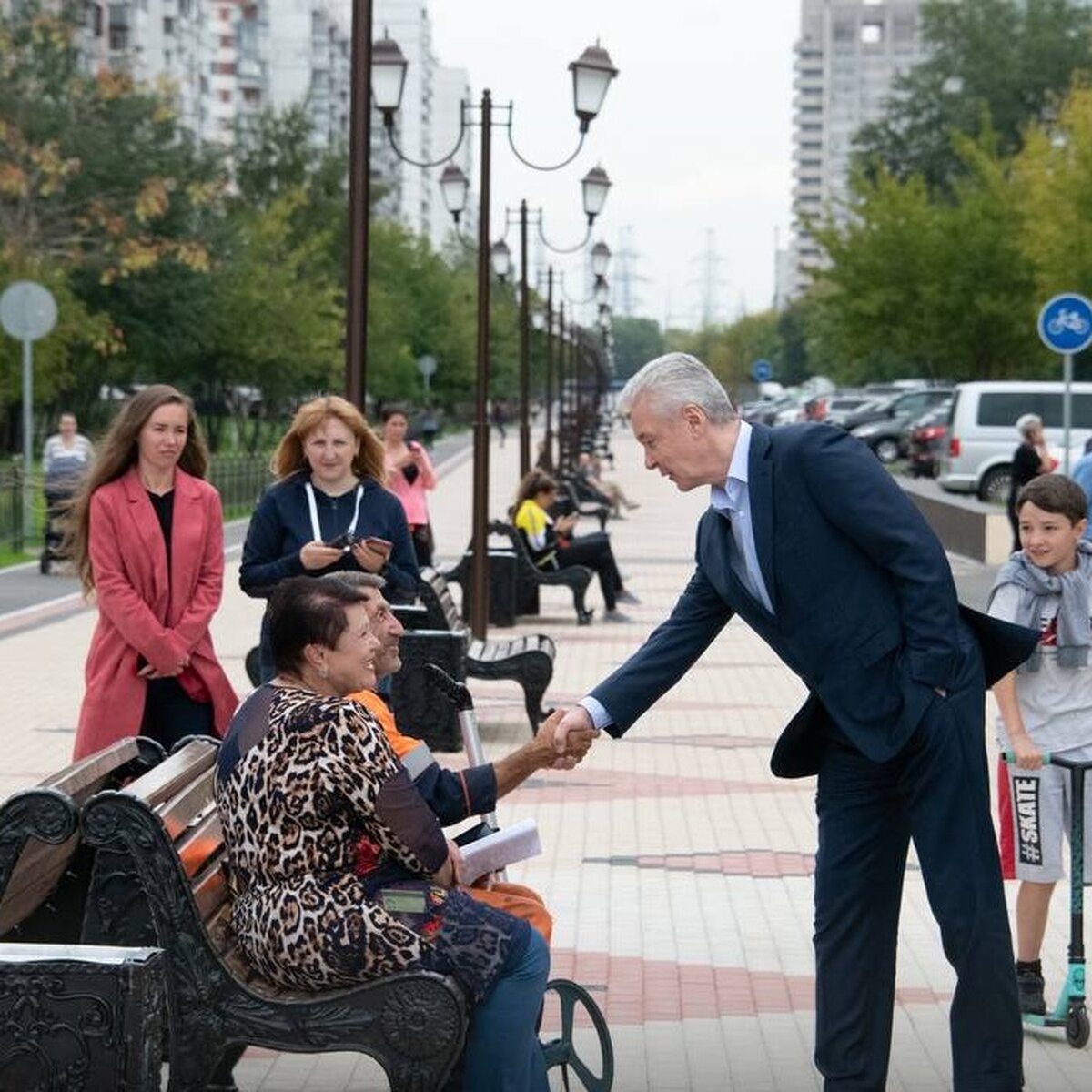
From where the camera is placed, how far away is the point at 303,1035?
536 centimetres

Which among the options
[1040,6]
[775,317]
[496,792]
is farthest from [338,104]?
[496,792]

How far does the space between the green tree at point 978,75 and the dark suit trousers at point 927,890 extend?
278 feet

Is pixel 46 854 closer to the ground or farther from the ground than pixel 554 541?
farther from the ground

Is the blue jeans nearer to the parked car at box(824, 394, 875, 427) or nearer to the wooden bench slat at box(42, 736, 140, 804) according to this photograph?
the wooden bench slat at box(42, 736, 140, 804)

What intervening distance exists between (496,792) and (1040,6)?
91.3 metres

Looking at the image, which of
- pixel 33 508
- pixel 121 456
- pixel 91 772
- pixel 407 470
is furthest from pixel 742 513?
pixel 33 508

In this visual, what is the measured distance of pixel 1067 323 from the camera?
78.2 feet

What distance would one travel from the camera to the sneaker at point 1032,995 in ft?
23.2

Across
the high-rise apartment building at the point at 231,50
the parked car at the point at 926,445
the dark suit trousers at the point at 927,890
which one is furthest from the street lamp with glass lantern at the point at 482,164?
the high-rise apartment building at the point at 231,50

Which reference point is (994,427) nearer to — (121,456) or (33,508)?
(33,508)

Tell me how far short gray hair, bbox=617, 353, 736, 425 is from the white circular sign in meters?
23.8

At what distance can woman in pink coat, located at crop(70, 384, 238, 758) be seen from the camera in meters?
8.14

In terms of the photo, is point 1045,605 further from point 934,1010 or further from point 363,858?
point 363,858

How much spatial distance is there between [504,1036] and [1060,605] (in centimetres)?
229
